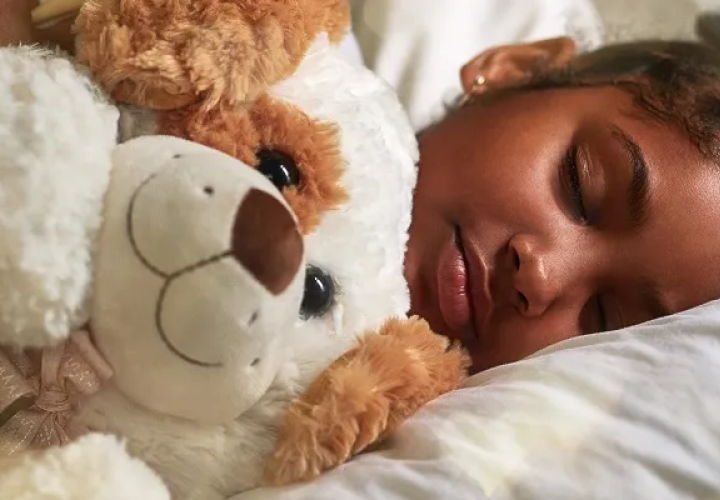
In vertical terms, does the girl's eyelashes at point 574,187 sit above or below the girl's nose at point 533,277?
above

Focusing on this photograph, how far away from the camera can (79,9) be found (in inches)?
22.9

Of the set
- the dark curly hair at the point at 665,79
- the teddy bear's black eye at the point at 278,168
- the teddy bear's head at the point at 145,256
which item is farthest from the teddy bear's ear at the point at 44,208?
the dark curly hair at the point at 665,79

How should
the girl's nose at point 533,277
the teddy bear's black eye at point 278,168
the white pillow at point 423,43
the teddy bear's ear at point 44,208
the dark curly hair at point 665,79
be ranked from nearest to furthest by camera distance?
the teddy bear's ear at point 44,208 < the teddy bear's black eye at point 278,168 < the girl's nose at point 533,277 < the dark curly hair at point 665,79 < the white pillow at point 423,43

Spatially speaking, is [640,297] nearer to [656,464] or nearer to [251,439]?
[656,464]

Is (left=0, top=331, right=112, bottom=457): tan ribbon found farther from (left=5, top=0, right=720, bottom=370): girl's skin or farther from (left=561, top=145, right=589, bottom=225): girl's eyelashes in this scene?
(left=561, top=145, right=589, bottom=225): girl's eyelashes

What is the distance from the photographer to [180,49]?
552 mm

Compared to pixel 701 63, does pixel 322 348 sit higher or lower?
lower

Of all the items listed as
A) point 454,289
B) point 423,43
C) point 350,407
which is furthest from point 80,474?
point 423,43

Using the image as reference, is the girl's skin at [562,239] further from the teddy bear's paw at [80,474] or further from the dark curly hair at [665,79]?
the teddy bear's paw at [80,474]

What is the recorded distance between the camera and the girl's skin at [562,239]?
87cm

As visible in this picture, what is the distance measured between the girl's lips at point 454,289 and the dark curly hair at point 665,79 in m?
0.31

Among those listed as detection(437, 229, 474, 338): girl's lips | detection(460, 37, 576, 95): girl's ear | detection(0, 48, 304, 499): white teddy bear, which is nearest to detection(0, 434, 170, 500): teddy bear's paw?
detection(0, 48, 304, 499): white teddy bear

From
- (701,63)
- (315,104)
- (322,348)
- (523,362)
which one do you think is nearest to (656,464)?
(523,362)

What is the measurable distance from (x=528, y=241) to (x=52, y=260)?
537 mm
